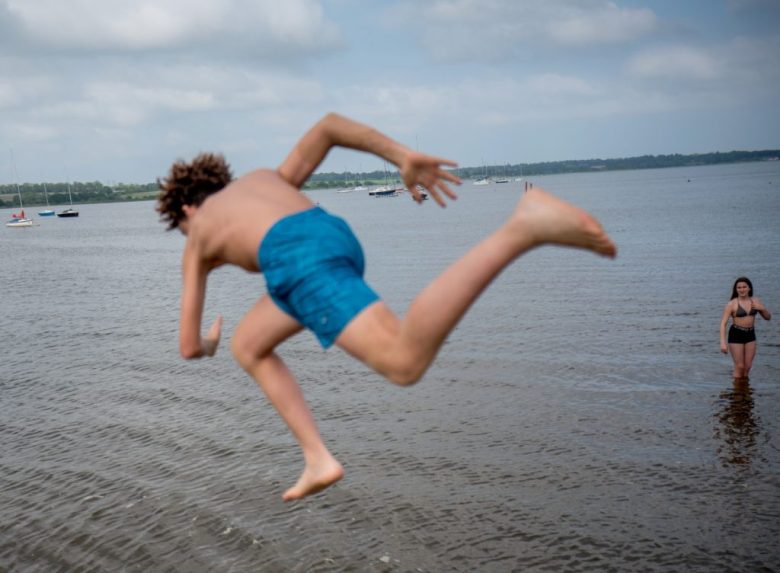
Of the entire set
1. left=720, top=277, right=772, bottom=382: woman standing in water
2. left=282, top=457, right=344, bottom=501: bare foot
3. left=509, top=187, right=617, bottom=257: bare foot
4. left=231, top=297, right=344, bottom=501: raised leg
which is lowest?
left=720, top=277, right=772, bottom=382: woman standing in water

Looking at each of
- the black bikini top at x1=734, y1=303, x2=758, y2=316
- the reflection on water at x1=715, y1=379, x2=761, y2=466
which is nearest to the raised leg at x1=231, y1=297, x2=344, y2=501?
the reflection on water at x1=715, y1=379, x2=761, y2=466

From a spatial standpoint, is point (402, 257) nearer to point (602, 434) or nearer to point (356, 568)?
point (602, 434)

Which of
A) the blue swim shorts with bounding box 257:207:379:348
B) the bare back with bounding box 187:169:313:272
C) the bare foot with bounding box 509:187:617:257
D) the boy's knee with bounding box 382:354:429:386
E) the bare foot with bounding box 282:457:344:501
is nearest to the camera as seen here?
the bare foot with bounding box 509:187:617:257

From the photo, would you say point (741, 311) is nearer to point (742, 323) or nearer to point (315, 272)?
point (742, 323)

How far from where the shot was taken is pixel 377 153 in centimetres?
422

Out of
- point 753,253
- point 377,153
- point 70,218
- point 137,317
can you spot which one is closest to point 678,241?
point 753,253

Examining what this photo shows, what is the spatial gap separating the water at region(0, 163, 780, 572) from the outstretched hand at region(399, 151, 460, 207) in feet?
Result: 24.3

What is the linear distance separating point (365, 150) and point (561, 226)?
4.43ft

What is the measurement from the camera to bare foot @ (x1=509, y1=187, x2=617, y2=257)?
3354 mm

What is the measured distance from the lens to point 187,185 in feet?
14.1

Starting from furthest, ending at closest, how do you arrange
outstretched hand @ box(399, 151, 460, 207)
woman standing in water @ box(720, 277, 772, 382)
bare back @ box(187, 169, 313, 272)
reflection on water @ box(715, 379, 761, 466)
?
woman standing in water @ box(720, 277, 772, 382) → reflection on water @ box(715, 379, 761, 466) → outstretched hand @ box(399, 151, 460, 207) → bare back @ box(187, 169, 313, 272)

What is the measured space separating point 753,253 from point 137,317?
108 ft

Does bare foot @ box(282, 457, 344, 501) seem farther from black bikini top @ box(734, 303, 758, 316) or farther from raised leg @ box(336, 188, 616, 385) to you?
black bikini top @ box(734, 303, 758, 316)

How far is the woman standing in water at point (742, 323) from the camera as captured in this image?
15.9 m
